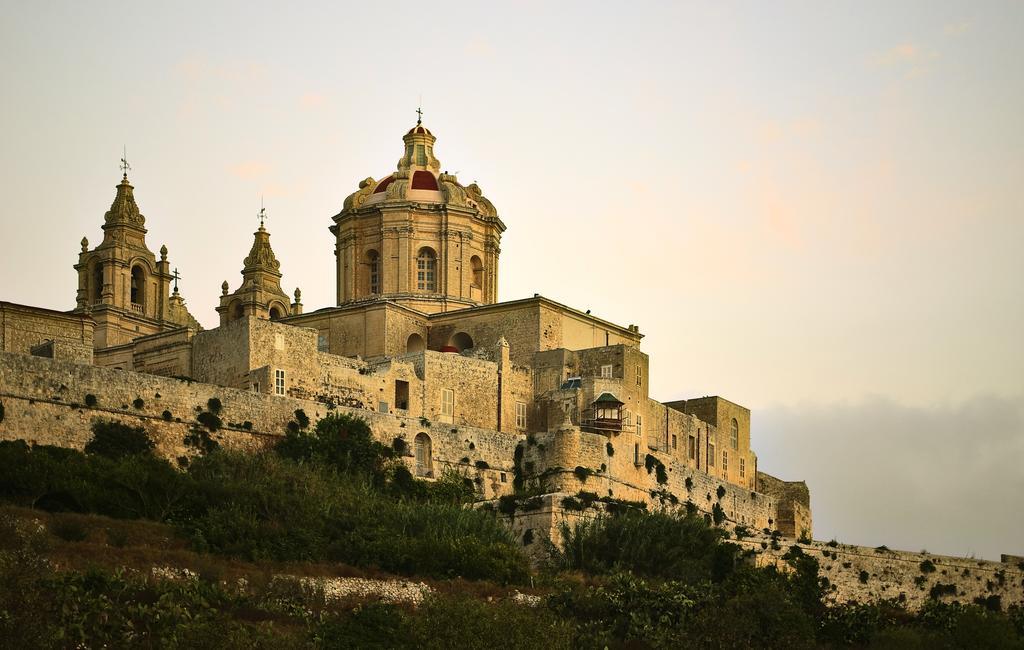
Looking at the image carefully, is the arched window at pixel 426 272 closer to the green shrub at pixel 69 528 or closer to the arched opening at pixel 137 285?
the arched opening at pixel 137 285

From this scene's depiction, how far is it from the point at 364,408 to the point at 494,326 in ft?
22.5

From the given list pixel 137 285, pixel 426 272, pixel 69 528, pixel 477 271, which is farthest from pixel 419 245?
pixel 69 528

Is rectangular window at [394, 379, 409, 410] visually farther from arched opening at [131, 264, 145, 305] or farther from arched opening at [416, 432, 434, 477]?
arched opening at [131, 264, 145, 305]

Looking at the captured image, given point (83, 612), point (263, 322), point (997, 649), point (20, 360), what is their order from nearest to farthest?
point (83, 612), point (997, 649), point (20, 360), point (263, 322)

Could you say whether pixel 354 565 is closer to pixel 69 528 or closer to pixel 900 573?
pixel 69 528

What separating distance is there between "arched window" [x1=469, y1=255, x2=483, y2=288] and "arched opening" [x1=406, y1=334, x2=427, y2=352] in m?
4.01

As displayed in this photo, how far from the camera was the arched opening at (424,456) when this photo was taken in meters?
66.4

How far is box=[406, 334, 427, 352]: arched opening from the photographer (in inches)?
2857

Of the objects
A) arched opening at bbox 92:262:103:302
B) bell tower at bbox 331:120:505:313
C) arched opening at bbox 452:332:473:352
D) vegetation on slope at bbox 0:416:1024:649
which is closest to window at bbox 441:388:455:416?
vegetation on slope at bbox 0:416:1024:649

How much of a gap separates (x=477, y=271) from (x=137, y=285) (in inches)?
454

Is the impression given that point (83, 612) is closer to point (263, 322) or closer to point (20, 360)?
point (20, 360)

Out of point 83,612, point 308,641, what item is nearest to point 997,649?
point 308,641

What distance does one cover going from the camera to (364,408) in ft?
219

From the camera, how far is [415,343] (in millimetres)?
72750
